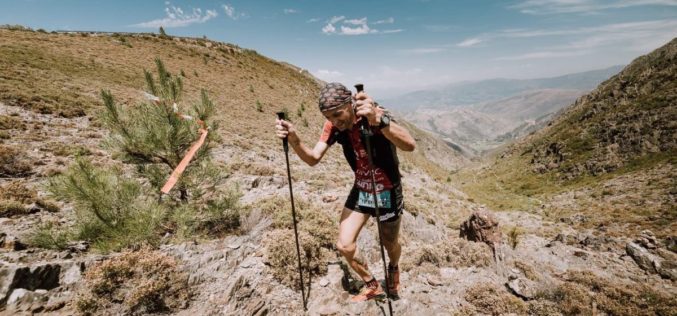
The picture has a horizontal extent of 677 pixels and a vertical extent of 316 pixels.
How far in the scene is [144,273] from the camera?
4926 millimetres

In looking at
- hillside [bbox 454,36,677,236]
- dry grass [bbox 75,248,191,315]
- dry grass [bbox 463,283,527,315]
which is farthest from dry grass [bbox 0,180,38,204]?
hillside [bbox 454,36,677,236]

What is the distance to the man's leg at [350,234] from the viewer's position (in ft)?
14.6

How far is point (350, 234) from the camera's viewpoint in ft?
14.7

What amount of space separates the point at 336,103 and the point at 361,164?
1108 mm

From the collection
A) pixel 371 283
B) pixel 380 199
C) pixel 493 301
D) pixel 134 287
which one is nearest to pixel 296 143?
pixel 380 199

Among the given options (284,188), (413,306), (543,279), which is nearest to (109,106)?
(284,188)

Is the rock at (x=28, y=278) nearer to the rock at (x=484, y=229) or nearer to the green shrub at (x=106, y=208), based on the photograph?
the green shrub at (x=106, y=208)

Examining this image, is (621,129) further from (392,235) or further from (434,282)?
(392,235)

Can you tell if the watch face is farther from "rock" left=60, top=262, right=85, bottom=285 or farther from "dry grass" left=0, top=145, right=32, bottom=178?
"dry grass" left=0, top=145, right=32, bottom=178

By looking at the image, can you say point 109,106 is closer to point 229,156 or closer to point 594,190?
point 229,156

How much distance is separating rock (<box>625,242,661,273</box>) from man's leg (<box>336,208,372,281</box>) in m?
10.9

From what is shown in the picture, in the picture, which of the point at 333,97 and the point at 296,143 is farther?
the point at 296,143

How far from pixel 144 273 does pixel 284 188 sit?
6.19 m

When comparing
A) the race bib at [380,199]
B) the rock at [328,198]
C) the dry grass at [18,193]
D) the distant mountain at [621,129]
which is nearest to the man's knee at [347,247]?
the race bib at [380,199]
